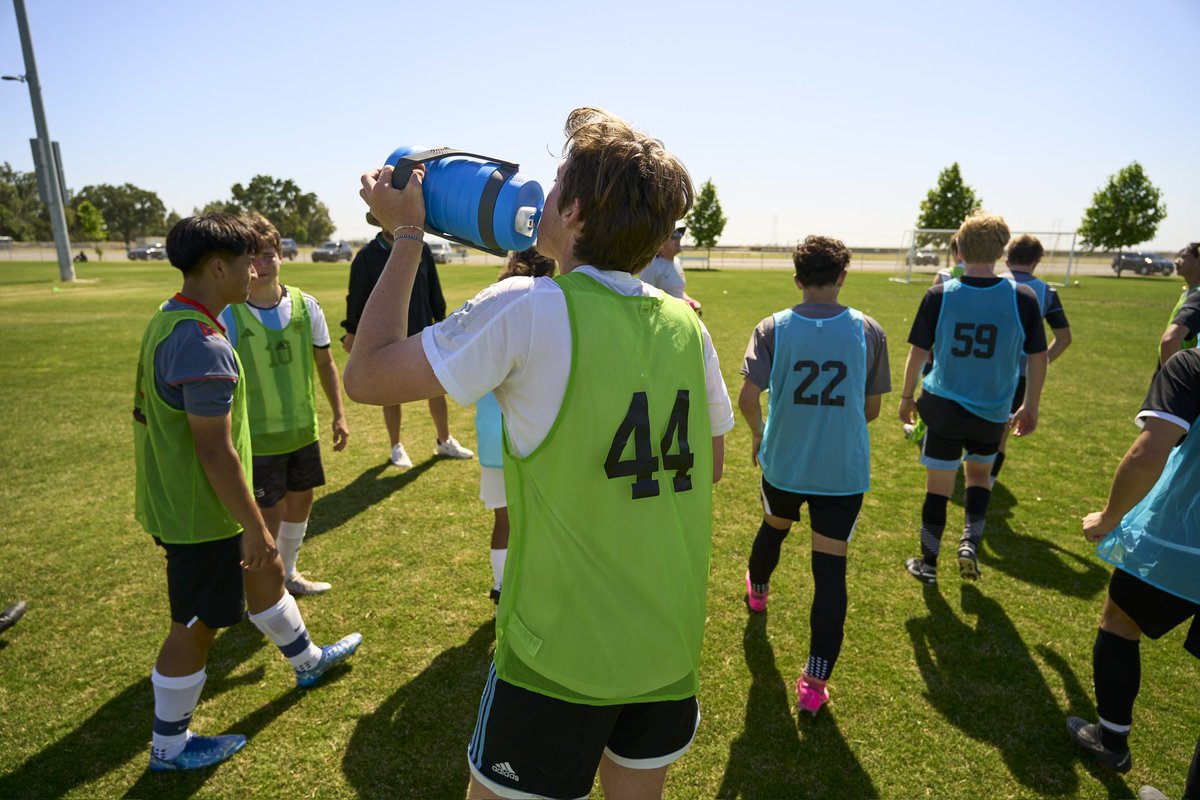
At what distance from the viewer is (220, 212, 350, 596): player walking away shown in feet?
11.6

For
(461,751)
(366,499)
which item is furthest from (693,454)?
(366,499)

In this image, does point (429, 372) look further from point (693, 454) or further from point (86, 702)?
point (86, 702)

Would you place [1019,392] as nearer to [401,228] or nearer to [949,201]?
[401,228]

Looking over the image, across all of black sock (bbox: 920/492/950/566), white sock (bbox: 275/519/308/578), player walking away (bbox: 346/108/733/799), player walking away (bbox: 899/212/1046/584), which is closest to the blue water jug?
player walking away (bbox: 346/108/733/799)

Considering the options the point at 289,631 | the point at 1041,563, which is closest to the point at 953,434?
the point at 1041,563

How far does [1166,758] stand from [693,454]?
10.0 ft

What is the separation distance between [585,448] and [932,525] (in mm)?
3749

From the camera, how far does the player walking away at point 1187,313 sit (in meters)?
4.59

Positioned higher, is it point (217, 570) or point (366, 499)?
point (217, 570)

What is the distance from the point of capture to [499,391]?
1486 millimetres

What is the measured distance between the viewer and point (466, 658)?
11.6 feet

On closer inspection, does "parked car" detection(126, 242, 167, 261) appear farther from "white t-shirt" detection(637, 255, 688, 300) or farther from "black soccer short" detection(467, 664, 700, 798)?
"black soccer short" detection(467, 664, 700, 798)

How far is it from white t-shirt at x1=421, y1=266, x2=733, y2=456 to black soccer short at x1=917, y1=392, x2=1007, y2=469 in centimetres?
355

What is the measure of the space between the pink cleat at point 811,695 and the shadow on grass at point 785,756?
0.07 meters
